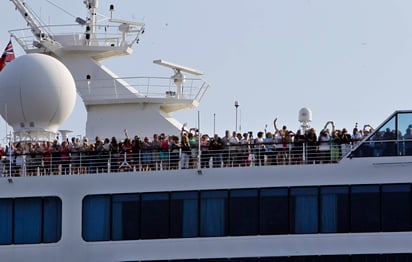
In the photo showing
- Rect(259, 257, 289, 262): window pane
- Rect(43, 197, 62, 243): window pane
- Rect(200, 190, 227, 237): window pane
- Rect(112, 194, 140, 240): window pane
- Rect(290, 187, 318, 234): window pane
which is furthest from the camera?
Rect(43, 197, 62, 243): window pane

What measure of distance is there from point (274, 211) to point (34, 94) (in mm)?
12778

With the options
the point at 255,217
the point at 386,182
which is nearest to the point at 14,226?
the point at 255,217

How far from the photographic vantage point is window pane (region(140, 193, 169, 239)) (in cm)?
4831

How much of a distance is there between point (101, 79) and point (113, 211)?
13034 mm

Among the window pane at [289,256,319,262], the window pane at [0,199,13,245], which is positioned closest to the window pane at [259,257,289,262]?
the window pane at [289,256,319,262]

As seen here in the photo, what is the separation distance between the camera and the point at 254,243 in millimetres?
47469

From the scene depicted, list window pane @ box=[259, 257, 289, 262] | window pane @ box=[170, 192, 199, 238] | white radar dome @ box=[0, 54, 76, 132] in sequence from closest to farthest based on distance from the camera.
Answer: window pane @ box=[259, 257, 289, 262] < window pane @ box=[170, 192, 199, 238] < white radar dome @ box=[0, 54, 76, 132]

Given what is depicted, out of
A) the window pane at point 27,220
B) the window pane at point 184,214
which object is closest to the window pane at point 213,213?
the window pane at point 184,214

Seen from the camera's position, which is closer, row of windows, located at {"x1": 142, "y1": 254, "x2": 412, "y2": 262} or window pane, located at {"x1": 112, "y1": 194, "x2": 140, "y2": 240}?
row of windows, located at {"x1": 142, "y1": 254, "x2": 412, "y2": 262}

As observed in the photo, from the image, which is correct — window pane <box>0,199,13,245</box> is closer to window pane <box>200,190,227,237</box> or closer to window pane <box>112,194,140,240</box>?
window pane <box>112,194,140,240</box>

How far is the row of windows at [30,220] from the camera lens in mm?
49312

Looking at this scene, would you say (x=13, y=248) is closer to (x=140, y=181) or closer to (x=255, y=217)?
(x=140, y=181)

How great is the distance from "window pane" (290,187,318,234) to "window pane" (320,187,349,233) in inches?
9.0

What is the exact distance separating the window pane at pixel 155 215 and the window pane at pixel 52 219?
2.92 m
